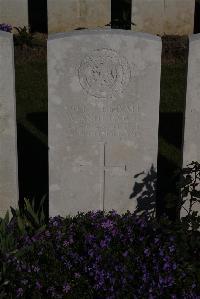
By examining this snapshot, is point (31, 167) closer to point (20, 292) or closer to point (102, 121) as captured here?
point (102, 121)

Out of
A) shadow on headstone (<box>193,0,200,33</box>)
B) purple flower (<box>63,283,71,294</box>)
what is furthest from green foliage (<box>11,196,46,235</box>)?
shadow on headstone (<box>193,0,200,33</box>)

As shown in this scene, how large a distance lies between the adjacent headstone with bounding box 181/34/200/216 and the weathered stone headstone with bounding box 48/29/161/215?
26cm

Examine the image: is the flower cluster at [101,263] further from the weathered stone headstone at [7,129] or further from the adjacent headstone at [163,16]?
the adjacent headstone at [163,16]

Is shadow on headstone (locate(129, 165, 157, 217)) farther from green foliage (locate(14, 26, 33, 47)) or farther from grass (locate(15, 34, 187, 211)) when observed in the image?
green foliage (locate(14, 26, 33, 47))

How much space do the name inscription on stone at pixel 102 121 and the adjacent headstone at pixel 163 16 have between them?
23.2 feet

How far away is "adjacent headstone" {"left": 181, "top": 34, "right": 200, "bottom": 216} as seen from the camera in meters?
4.71

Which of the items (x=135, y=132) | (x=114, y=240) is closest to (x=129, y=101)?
(x=135, y=132)

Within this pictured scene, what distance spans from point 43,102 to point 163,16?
4.31m

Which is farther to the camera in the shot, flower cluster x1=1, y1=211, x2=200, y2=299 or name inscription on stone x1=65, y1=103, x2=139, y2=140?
name inscription on stone x1=65, y1=103, x2=139, y2=140

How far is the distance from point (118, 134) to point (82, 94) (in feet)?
1.56

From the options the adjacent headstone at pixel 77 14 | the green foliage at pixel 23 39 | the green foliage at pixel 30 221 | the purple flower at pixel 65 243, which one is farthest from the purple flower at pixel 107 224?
the adjacent headstone at pixel 77 14

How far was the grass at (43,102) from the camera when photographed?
22.7 ft

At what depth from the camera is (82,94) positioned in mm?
4871

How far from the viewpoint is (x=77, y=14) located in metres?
12.0
